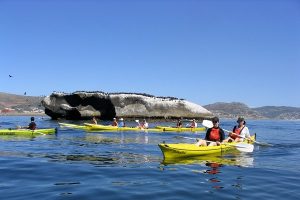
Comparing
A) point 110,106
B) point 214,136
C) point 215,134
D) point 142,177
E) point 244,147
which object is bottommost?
point 142,177

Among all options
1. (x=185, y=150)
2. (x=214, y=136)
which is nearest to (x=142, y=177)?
(x=185, y=150)

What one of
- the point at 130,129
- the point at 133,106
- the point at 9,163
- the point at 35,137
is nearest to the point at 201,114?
the point at 133,106

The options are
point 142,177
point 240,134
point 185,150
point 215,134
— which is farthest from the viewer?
point 240,134

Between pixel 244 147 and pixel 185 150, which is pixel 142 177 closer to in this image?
pixel 185 150

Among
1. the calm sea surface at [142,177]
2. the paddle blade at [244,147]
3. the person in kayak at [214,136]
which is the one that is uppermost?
the person in kayak at [214,136]

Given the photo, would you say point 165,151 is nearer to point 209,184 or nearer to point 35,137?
point 209,184

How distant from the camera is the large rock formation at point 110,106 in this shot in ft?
235

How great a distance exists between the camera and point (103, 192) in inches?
417

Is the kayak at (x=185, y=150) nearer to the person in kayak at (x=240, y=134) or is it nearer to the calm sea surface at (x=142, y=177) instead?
the calm sea surface at (x=142, y=177)

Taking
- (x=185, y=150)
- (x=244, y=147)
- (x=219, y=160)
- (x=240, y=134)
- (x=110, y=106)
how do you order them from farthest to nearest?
(x=110, y=106) < (x=240, y=134) < (x=244, y=147) < (x=219, y=160) < (x=185, y=150)

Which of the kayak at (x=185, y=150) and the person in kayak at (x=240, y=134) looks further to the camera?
the person in kayak at (x=240, y=134)

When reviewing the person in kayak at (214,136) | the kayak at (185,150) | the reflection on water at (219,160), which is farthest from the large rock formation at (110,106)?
the kayak at (185,150)

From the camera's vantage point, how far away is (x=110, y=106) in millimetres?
72312

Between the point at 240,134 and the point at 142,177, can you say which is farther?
the point at 240,134
